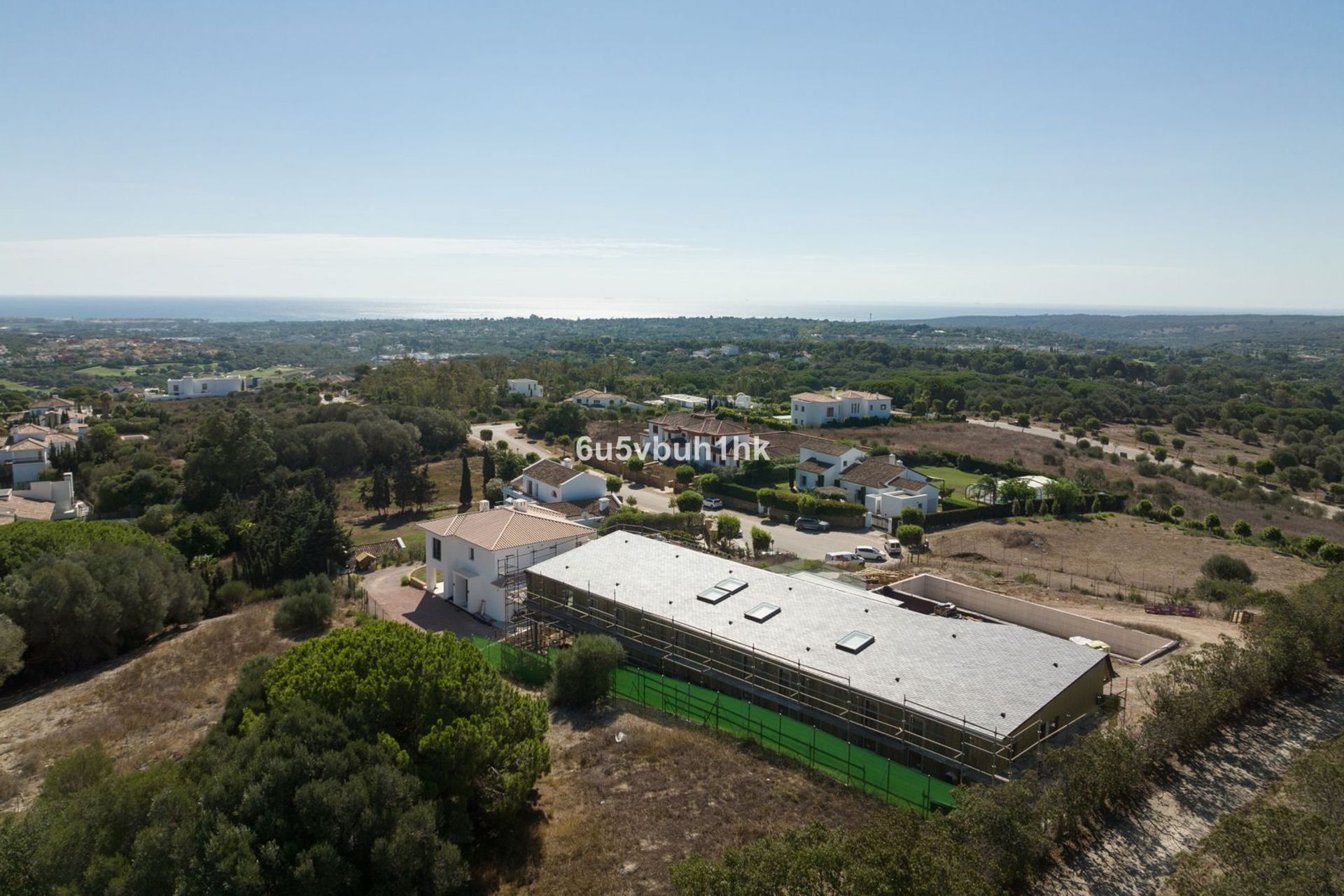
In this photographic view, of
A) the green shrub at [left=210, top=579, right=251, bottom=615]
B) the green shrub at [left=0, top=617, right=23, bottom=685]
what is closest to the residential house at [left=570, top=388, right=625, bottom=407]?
the green shrub at [left=210, top=579, right=251, bottom=615]

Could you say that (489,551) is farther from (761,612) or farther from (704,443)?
(704,443)

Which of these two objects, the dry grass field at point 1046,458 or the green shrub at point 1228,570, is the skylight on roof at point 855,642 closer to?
the green shrub at point 1228,570

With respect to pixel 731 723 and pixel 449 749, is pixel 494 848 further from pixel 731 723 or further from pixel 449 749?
pixel 731 723

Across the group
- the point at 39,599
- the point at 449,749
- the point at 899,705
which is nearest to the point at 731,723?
the point at 899,705

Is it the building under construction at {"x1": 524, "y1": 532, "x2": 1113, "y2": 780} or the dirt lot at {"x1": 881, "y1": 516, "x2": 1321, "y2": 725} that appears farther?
the dirt lot at {"x1": 881, "y1": 516, "x2": 1321, "y2": 725}

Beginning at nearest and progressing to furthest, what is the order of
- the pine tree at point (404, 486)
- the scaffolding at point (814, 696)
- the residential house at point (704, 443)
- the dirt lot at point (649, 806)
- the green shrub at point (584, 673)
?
the dirt lot at point (649, 806), the scaffolding at point (814, 696), the green shrub at point (584, 673), the pine tree at point (404, 486), the residential house at point (704, 443)

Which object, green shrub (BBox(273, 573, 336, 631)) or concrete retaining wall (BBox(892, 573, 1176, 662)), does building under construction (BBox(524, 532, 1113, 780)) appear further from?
green shrub (BBox(273, 573, 336, 631))

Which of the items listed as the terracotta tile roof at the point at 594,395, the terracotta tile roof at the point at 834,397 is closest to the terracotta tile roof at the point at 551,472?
the terracotta tile roof at the point at 834,397
